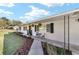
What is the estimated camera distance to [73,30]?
355 centimetres

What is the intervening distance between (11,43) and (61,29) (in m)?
0.97

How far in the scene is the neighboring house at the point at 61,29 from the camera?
138 inches

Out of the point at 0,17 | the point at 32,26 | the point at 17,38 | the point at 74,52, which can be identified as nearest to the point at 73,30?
the point at 74,52

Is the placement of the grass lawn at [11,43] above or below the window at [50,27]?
below

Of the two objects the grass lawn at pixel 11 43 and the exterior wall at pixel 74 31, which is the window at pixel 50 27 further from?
the grass lawn at pixel 11 43

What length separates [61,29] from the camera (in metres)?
3.63

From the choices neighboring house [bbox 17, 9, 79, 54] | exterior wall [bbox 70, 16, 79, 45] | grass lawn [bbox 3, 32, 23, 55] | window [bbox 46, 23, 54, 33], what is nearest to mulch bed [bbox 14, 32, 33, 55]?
grass lawn [bbox 3, 32, 23, 55]

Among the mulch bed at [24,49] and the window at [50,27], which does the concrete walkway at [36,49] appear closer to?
the mulch bed at [24,49]

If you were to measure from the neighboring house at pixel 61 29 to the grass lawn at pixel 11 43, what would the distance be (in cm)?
35

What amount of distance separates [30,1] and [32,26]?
0.49m

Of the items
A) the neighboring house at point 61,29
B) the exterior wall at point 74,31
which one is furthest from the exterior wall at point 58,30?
the exterior wall at point 74,31

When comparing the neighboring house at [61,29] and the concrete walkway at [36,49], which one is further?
the concrete walkway at [36,49]

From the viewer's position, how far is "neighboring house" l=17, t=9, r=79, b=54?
3.52 m

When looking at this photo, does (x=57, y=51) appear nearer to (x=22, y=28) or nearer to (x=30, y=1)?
(x=22, y=28)
